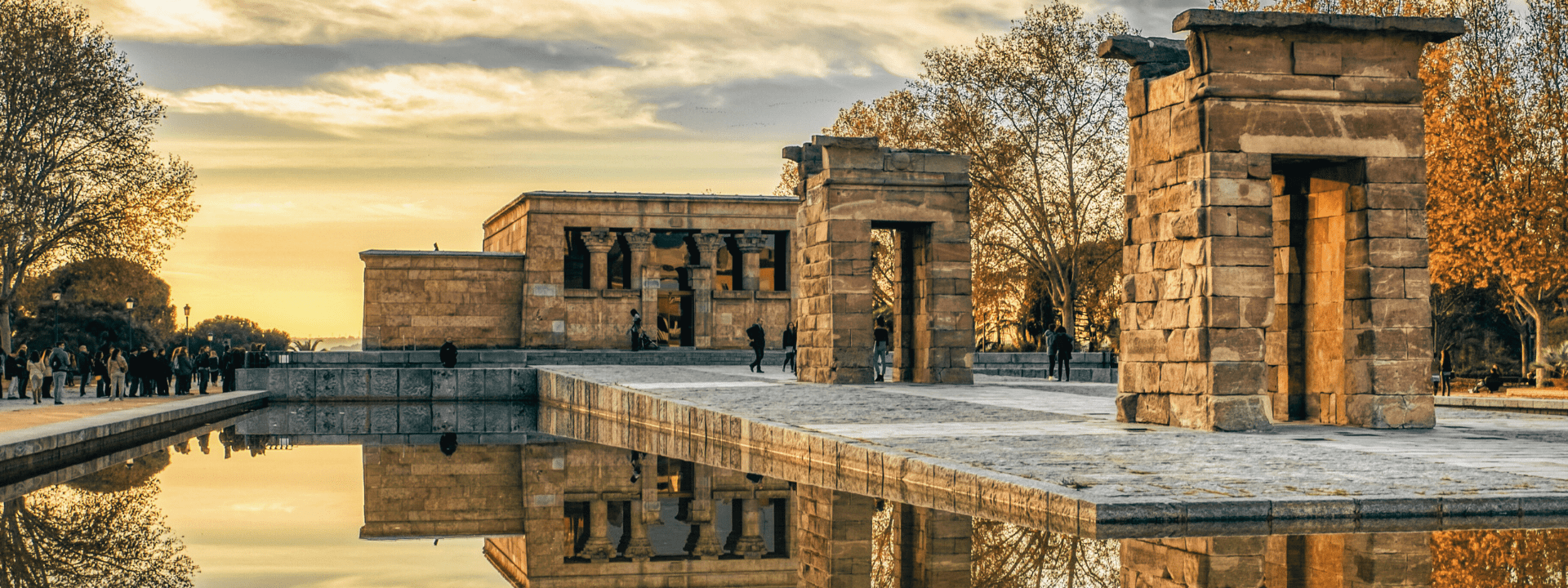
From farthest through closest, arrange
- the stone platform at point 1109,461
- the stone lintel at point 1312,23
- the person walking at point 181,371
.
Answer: the person walking at point 181,371, the stone lintel at point 1312,23, the stone platform at point 1109,461

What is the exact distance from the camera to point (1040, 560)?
734 cm

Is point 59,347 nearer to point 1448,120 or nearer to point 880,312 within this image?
point 1448,120

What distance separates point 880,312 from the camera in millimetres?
56250

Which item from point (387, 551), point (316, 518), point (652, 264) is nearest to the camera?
point (387, 551)

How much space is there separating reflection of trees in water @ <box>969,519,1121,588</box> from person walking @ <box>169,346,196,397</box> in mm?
23468

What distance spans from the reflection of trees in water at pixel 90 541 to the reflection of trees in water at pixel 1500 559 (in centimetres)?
635

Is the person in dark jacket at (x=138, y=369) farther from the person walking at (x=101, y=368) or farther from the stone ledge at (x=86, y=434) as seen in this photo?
the stone ledge at (x=86, y=434)

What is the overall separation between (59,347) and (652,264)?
21432mm

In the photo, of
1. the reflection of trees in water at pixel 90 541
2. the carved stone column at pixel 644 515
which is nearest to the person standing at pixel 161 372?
the reflection of trees in water at pixel 90 541

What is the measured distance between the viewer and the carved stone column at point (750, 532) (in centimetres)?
891

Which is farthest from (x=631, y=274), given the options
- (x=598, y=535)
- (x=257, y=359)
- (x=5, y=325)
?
(x=598, y=535)

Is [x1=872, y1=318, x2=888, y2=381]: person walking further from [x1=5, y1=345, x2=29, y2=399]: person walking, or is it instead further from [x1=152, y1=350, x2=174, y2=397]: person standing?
[x1=5, y1=345, x2=29, y2=399]: person walking

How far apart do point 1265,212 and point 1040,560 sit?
7.44 meters

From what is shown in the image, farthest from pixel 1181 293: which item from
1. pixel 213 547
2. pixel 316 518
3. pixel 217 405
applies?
pixel 217 405
